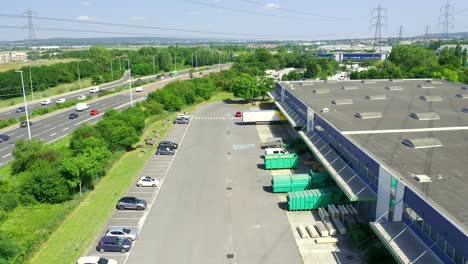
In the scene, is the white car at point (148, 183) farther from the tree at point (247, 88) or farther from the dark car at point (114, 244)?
the tree at point (247, 88)

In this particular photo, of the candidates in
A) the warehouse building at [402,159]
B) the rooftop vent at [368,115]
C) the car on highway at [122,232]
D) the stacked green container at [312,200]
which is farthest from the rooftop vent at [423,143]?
the car on highway at [122,232]

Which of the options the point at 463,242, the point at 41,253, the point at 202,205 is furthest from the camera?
the point at 202,205

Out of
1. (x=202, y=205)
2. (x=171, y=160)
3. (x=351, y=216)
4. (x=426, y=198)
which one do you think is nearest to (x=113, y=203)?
(x=202, y=205)

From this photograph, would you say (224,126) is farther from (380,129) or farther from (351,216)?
(351,216)

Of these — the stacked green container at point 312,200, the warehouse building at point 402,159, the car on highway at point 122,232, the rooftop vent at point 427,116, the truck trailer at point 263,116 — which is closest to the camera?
the warehouse building at point 402,159

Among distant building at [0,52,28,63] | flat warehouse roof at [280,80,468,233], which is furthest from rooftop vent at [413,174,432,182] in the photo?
distant building at [0,52,28,63]

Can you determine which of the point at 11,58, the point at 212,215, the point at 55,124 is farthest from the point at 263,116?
the point at 11,58
